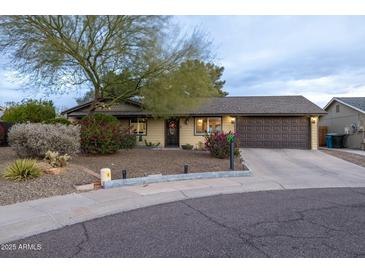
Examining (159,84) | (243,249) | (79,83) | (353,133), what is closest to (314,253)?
(243,249)

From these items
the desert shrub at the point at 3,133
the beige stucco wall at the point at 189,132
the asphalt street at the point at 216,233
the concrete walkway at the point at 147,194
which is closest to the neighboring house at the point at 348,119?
the concrete walkway at the point at 147,194

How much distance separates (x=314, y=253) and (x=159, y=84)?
9747 mm

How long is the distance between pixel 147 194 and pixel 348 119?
2112cm

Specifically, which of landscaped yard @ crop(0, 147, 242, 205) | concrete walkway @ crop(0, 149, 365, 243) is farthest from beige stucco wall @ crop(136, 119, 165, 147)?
concrete walkway @ crop(0, 149, 365, 243)

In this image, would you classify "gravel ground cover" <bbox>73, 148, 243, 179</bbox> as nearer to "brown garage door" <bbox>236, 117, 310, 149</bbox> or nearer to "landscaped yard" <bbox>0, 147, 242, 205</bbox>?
"landscaped yard" <bbox>0, 147, 242, 205</bbox>

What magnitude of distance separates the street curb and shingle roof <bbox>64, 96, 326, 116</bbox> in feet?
26.3

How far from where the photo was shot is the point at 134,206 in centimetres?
558

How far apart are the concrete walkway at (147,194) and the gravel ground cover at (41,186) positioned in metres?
0.37

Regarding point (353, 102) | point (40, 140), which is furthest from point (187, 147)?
point (353, 102)

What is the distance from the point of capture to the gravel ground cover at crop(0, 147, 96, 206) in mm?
5978

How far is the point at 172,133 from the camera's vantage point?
19.0 meters

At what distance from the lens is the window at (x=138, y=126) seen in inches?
748

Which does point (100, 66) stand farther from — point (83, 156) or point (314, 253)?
point (314, 253)

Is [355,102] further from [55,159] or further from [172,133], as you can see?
[55,159]
